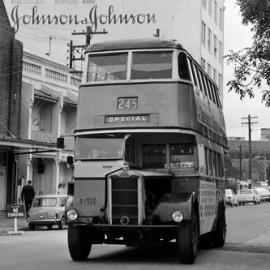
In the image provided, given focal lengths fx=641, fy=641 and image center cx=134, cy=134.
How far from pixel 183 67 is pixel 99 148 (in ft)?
8.14

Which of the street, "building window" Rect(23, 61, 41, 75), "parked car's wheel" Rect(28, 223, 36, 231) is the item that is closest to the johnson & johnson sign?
"building window" Rect(23, 61, 41, 75)

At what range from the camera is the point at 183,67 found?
13484mm

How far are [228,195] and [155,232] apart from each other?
4340 centimetres

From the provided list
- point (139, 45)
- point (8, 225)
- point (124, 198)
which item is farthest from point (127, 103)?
point (8, 225)

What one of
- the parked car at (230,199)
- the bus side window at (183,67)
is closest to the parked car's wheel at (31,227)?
the bus side window at (183,67)

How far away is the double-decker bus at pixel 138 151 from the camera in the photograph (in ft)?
41.0

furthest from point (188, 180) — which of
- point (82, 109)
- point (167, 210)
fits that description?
point (82, 109)

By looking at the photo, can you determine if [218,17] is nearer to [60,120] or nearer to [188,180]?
[60,120]

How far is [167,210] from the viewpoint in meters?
12.4

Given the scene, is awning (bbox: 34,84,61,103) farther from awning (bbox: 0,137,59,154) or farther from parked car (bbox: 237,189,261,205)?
parked car (bbox: 237,189,261,205)

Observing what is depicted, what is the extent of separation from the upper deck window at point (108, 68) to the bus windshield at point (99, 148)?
1.31m

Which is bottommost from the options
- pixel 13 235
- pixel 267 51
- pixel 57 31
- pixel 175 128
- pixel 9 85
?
pixel 13 235

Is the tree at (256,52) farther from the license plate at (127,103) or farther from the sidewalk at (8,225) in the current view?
the sidewalk at (8,225)

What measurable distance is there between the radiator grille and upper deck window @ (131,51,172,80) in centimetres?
221
